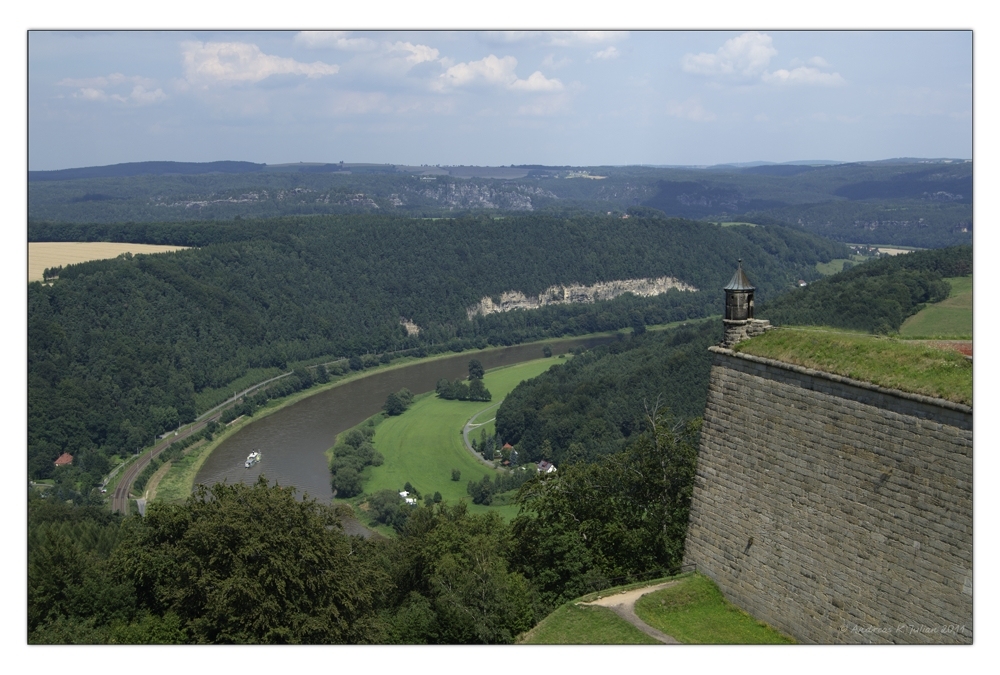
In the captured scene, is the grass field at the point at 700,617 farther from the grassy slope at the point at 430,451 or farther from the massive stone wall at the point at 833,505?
the grassy slope at the point at 430,451

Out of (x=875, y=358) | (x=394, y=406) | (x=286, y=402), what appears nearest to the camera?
(x=875, y=358)

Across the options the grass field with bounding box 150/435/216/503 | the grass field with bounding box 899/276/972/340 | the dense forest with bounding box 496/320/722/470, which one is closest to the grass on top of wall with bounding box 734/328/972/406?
the grass field with bounding box 899/276/972/340

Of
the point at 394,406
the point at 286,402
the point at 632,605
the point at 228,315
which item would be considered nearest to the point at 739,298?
the point at 632,605

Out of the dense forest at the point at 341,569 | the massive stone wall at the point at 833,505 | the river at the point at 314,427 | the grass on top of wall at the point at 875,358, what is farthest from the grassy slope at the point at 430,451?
the grass on top of wall at the point at 875,358

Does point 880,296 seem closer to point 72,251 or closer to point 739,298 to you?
point 739,298

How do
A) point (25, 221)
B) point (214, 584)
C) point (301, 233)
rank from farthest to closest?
point (301, 233) < point (214, 584) < point (25, 221)

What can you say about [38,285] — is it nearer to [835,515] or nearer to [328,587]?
[328,587]

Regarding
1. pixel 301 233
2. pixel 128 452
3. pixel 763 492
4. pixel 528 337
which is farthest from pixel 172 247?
pixel 763 492
